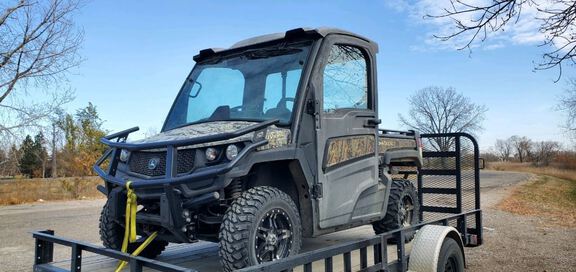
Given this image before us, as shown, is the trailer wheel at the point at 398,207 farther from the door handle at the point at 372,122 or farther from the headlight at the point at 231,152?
the headlight at the point at 231,152

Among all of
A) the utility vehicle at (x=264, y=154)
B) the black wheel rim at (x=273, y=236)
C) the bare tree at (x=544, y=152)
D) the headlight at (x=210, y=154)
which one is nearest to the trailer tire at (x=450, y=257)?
the utility vehicle at (x=264, y=154)

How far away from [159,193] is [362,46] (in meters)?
2.49

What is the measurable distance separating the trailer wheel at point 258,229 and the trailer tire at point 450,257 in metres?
1.55

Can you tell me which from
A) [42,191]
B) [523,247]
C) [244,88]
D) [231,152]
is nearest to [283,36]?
[244,88]

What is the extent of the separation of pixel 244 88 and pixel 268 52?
38cm

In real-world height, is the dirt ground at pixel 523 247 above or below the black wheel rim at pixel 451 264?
below

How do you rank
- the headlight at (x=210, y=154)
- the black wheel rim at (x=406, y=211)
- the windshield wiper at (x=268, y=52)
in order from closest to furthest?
1. the headlight at (x=210, y=154)
2. the windshield wiper at (x=268, y=52)
3. the black wheel rim at (x=406, y=211)

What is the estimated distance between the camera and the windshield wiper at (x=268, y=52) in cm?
418

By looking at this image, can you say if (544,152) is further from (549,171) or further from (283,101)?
(283,101)

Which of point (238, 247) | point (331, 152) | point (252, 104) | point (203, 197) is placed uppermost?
point (252, 104)

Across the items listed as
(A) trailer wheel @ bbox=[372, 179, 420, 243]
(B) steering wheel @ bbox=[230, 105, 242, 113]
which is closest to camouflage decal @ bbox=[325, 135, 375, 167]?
(B) steering wheel @ bbox=[230, 105, 242, 113]

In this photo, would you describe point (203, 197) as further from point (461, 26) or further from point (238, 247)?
point (461, 26)

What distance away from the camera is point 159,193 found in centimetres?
328

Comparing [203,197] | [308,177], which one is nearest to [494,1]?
[308,177]
